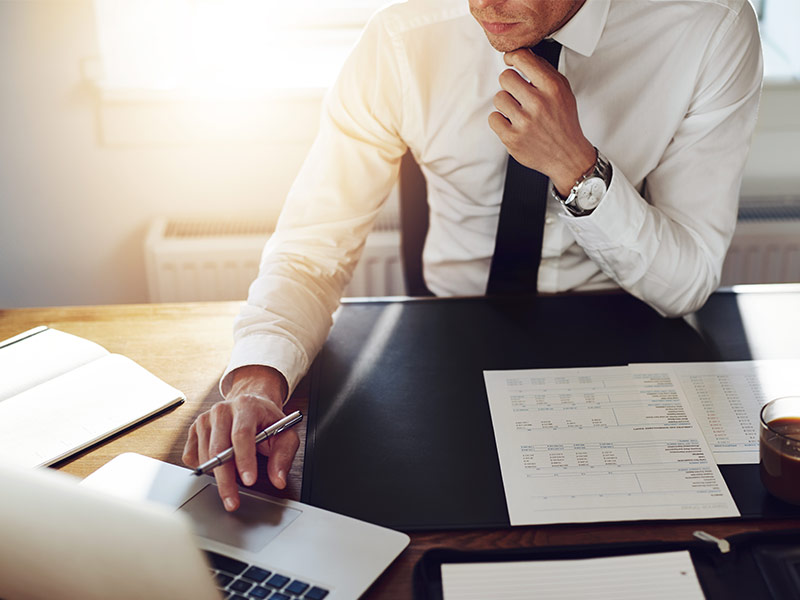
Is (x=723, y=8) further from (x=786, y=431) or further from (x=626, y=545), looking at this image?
(x=626, y=545)

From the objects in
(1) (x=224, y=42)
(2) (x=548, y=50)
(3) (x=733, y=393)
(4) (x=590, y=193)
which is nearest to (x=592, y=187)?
(4) (x=590, y=193)

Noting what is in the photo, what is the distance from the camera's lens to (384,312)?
1.25 meters

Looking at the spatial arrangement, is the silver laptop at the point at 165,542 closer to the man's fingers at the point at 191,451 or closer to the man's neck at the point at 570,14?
the man's fingers at the point at 191,451

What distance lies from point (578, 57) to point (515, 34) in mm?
151

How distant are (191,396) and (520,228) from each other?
0.54m

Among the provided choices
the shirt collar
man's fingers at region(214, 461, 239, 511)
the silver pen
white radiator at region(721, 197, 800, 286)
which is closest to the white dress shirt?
the shirt collar

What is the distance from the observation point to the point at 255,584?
726mm

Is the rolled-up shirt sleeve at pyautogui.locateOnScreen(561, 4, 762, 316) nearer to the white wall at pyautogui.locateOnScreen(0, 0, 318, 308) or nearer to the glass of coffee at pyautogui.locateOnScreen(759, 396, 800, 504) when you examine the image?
the glass of coffee at pyautogui.locateOnScreen(759, 396, 800, 504)

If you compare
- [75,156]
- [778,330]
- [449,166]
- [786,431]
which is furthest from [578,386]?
[75,156]

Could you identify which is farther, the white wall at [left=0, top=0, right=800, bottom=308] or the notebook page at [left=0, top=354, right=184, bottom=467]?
the white wall at [left=0, top=0, right=800, bottom=308]

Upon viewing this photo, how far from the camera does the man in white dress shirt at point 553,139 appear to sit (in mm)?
1130

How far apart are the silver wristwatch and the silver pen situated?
483mm

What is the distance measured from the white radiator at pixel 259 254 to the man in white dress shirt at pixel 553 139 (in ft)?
2.18

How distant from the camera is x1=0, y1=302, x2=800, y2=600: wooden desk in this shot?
79 cm
